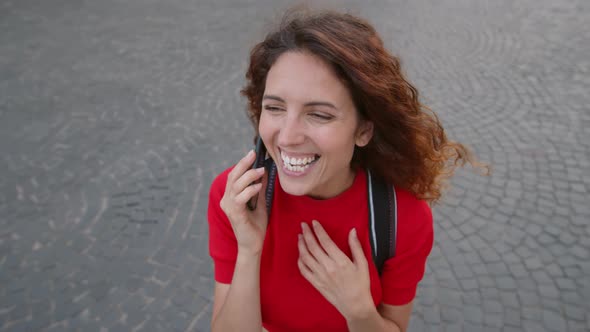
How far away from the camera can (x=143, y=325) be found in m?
3.80

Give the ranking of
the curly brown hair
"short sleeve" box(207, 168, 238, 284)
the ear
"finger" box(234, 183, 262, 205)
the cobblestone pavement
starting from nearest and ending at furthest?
1. the curly brown hair
2. "finger" box(234, 183, 262, 205)
3. the ear
4. "short sleeve" box(207, 168, 238, 284)
5. the cobblestone pavement

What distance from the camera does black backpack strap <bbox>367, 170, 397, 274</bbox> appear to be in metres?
1.97

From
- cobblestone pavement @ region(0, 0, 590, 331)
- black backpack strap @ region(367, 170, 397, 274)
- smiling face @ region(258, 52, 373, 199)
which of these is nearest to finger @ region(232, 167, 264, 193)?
smiling face @ region(258, 52, 373, 199)

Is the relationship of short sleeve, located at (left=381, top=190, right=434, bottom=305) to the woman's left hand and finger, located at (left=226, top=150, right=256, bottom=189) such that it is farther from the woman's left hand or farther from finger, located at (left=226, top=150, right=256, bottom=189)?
finger, located at (left=226, top=150, right=256, bottom=189)

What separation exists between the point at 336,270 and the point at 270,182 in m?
0.49

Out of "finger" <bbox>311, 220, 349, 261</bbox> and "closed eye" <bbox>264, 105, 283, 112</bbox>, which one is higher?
"closed eye" <bbox>264, 105, 283, 112</bbox>

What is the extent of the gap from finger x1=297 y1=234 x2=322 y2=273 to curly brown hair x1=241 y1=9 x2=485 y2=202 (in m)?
0.47

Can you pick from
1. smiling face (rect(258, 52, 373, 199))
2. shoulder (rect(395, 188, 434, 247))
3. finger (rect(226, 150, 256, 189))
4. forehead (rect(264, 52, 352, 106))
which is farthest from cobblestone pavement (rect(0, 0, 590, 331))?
forehead (rect(264, 52, 352, 106))

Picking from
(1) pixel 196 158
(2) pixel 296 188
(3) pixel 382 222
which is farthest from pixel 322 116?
(1) pixel 196 158

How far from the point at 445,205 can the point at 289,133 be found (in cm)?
351

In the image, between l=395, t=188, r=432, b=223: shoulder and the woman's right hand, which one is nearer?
the woman's right hand

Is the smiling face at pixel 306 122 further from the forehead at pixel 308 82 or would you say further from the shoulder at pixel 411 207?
the shoulder at pixel 411 207

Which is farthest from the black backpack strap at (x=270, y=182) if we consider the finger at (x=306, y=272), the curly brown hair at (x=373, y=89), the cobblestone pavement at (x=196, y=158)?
the cobblestone pavement at (x=196, y=158)

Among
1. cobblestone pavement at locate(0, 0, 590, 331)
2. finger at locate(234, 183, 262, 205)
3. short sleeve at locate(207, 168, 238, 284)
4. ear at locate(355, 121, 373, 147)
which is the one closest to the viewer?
finger at locate(234, 183, 262, 205)
